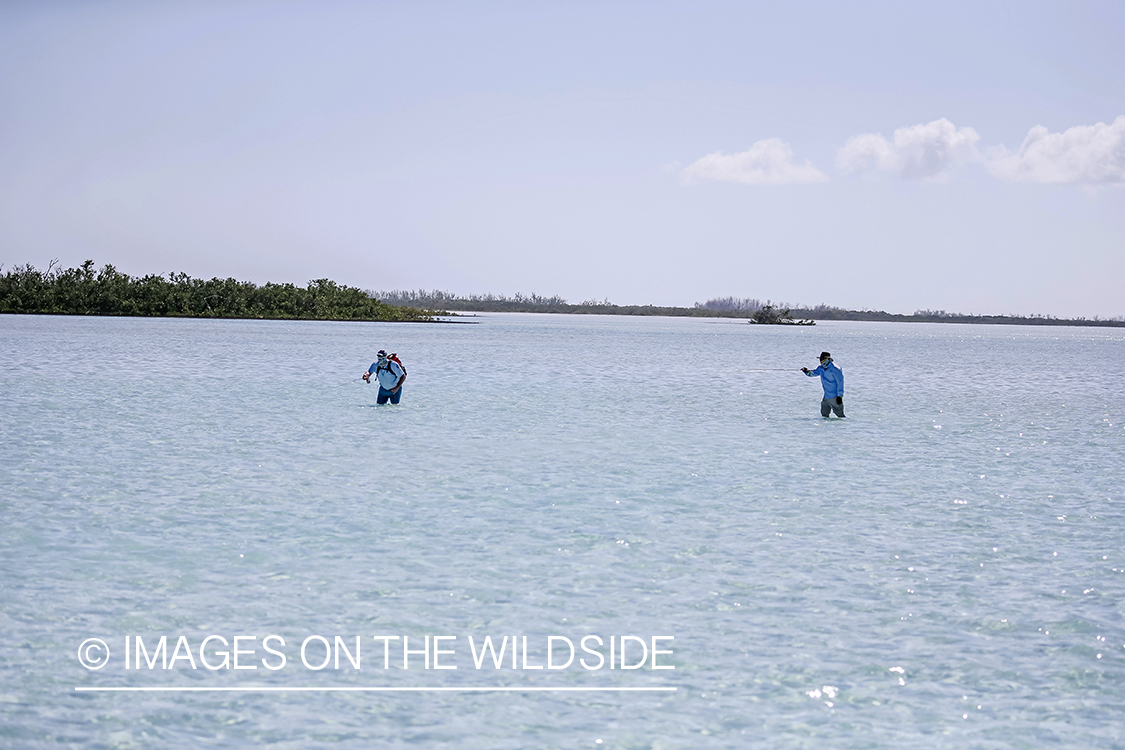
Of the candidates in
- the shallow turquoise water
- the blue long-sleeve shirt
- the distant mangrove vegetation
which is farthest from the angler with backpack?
the distant mangrove vegetation

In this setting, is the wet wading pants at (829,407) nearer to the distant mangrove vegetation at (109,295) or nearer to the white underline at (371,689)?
the white underline at (371,689)

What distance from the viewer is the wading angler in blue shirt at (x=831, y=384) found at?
2909cm

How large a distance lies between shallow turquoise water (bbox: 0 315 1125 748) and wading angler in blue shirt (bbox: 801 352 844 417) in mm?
2086

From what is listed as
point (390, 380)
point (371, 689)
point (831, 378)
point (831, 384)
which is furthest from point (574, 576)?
point (390, 380)

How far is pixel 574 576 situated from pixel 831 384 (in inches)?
797

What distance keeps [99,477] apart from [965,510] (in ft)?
48.3

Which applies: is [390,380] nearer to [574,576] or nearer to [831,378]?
[831,378]

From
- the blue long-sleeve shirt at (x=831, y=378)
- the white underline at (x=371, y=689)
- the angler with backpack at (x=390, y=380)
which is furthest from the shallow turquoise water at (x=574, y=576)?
the angler with backpack at (x=390, y=380)

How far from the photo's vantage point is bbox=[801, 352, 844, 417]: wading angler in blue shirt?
1145 inches

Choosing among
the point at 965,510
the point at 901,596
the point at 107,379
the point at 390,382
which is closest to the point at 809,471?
the point at 965,510

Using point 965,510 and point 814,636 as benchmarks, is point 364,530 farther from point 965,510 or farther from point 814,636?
point 965,510

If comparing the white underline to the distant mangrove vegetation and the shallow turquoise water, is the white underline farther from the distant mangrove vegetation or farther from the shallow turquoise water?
the distant mangrove vegetation

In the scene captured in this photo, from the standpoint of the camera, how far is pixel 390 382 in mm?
34125

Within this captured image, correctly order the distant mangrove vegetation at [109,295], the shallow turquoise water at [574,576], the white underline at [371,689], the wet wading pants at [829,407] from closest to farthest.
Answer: the shallow turquoise water at [574,576], the white underline at [371,689], the wet wading pants at [829,407], the distant mangrove vegetation at [109,295]
